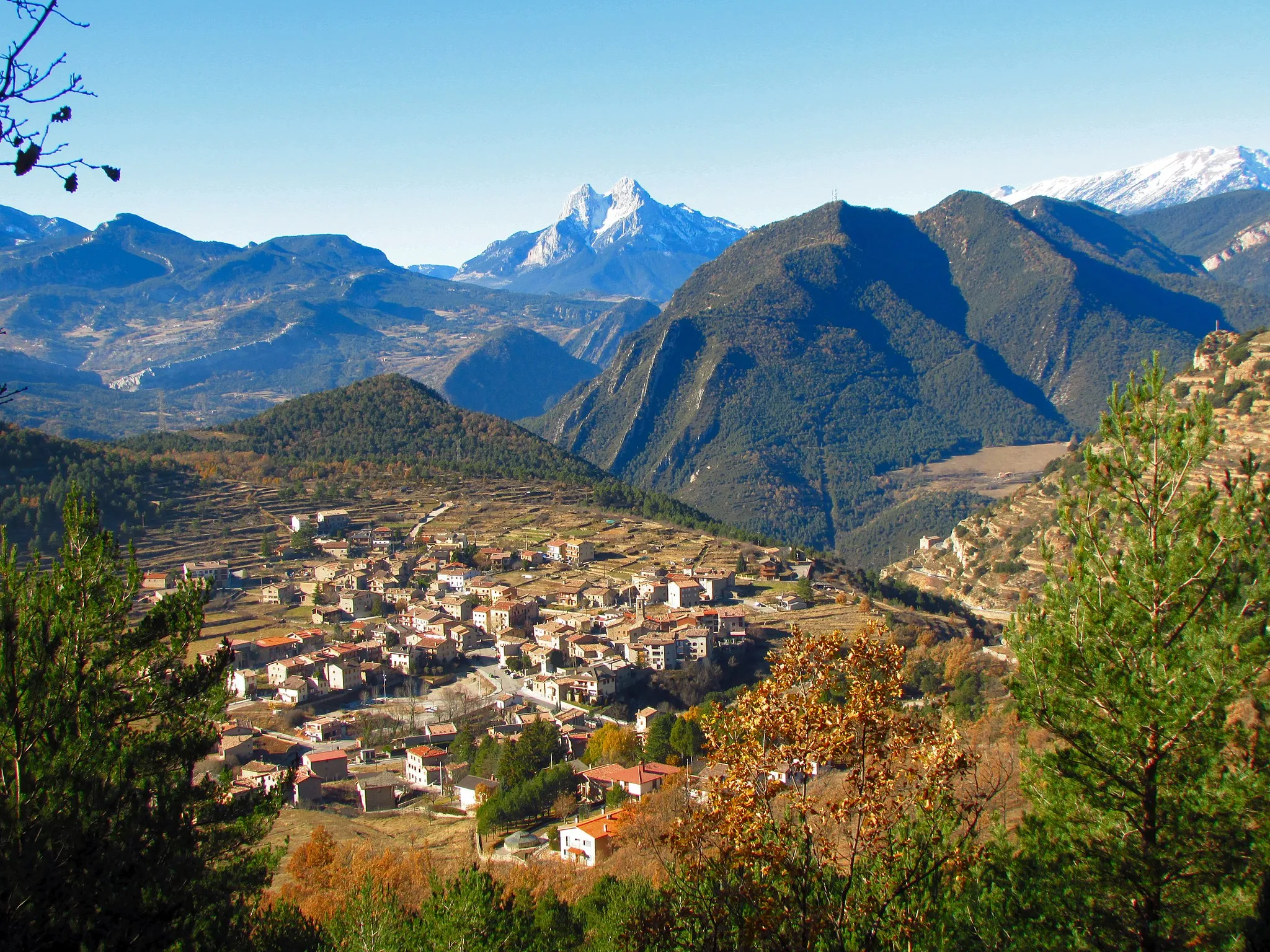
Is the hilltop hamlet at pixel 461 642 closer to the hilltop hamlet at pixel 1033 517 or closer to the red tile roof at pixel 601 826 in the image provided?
the red tile roof at pixel 601 826

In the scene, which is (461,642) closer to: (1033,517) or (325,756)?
(325,756)

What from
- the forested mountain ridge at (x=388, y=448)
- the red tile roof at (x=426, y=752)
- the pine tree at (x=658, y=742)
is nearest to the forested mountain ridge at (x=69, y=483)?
the forested mountain ridge at (x=388, y=448)

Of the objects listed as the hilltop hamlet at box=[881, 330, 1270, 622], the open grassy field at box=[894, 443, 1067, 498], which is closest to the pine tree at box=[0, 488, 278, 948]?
the hilltop hamlet at box=[881, 330, 1270, 622]

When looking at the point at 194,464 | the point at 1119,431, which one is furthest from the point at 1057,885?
the point at 194,464

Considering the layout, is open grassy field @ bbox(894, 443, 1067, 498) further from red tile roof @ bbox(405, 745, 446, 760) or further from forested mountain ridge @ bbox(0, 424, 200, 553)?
red tile roof @ bbox(405, 745, 446, 760)

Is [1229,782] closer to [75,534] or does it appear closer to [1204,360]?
[75,534]

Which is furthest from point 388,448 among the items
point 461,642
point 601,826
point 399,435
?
point 601,826
